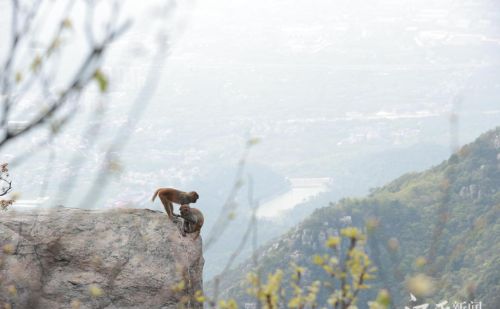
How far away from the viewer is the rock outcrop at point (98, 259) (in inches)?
285

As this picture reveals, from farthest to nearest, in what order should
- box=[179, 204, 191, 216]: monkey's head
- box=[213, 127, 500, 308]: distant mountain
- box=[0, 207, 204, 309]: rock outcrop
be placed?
box=[213, 127, 500, 308]: distant mountain, box=[179, 204, 191, 216]: monkey's head, box=[0, 207, 204, 309]: rock outcrop

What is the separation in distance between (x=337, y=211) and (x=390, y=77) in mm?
107946

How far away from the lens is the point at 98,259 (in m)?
7.42

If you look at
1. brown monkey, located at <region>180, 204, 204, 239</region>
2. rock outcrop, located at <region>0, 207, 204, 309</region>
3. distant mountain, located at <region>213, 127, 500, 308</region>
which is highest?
brown monkey, located at <region>180, 204, 204, 239</region>

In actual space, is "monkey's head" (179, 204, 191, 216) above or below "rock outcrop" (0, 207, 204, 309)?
above

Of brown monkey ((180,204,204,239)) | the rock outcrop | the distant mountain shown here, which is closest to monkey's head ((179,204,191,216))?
brown monkey ((180,204,204,239))

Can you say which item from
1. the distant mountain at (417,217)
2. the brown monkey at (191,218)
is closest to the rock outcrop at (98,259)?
the brown monkey at (191,218)

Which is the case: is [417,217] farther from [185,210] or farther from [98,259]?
[98,259]

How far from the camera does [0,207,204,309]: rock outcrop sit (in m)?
7.24

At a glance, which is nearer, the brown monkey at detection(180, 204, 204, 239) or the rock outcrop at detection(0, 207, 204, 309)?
the rock outcrop at detection(0, 207, 204, 309)

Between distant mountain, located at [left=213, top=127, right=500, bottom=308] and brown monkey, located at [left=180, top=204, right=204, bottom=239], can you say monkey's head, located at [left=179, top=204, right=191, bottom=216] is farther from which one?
distant mountain, located at [left=213, top=127, right=500, bottom=308]

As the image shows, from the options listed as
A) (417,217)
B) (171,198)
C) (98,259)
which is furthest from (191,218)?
(417,217)

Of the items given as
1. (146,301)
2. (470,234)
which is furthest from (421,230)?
(470,234)

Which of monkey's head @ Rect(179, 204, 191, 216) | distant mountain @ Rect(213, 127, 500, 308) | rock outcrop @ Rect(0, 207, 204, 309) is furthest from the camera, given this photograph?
distant mountain @ Rect(213, 127, 500, 308)
